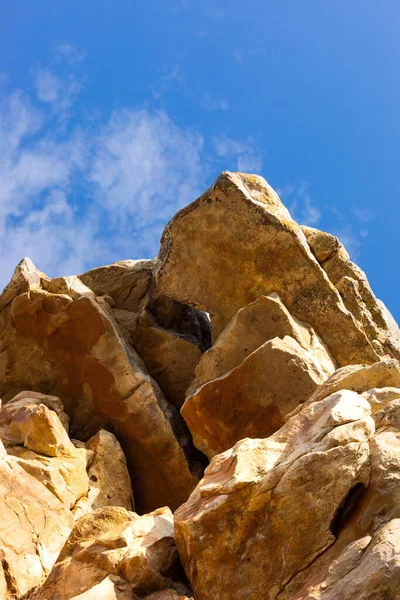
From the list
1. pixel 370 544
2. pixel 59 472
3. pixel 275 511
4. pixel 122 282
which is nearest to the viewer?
pixel 370 544

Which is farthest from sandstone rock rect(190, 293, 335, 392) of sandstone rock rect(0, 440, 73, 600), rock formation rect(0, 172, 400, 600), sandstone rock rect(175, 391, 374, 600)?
sandstone rock rect(175, 391, 374, 600)

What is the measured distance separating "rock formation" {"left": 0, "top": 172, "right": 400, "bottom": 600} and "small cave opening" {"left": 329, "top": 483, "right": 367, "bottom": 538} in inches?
0.7

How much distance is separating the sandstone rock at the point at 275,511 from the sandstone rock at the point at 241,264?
794cm

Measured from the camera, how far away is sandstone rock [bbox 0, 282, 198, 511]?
1762 cm

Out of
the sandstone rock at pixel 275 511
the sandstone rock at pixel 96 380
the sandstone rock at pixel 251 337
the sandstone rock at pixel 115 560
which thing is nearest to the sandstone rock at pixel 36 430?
the sandstone rock at pixel 96 380

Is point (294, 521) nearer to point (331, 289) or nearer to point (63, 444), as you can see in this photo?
point (63, 444)

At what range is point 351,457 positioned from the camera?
924cm

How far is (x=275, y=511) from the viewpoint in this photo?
9391 mm

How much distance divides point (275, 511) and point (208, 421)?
6.80m

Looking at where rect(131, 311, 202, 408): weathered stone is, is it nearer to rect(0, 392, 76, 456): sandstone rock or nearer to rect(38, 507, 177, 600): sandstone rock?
rect(0, 392, 76, 456): sandstone rock

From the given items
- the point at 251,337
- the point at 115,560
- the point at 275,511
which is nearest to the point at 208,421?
the point at 251,337

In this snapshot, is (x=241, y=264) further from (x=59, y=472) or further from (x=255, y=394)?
(x=59, y=472)

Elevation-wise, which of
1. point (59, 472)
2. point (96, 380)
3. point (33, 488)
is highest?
point (96, 380)

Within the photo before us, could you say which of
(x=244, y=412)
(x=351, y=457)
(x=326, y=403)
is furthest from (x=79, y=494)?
(x=351, y=457)
